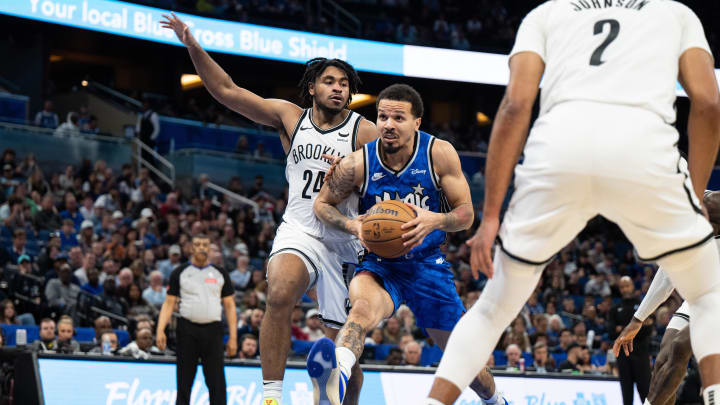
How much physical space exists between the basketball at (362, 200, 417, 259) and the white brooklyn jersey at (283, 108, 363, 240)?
2.62 ft

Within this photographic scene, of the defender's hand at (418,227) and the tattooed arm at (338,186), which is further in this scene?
the tattooed arm at (338,186)

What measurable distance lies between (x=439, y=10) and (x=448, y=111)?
425 cm

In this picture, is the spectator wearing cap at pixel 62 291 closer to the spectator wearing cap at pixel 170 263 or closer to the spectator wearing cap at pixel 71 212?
the spectator wearing cap at pixel 170 263

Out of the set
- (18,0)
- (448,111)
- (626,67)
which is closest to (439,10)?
(448,111)

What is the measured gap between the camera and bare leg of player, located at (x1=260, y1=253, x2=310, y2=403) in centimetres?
534

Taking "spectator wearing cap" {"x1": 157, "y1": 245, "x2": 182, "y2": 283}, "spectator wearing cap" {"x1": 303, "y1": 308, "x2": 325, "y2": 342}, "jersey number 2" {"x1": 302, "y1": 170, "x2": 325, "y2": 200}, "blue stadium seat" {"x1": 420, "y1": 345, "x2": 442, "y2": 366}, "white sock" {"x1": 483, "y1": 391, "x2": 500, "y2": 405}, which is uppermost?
"jersey number 2" {"x1": 302, "y1": 170, "x2": 325, "y2": 200}

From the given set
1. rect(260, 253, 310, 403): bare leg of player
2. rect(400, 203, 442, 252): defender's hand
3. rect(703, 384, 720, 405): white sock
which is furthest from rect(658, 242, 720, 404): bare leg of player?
rect(260, 253, 310, 403): bare leg of player

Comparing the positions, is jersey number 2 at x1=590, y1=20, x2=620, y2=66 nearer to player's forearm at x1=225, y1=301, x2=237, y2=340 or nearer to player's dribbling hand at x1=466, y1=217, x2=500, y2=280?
player's dribbling hand at x1=466, y1=217, x2=500, y2=280

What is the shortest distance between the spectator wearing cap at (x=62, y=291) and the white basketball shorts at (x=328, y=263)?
24.0ft

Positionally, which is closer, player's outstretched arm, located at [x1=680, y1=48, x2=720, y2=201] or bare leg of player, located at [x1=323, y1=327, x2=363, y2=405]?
player's outstretched arm, located at [x1=680, y1=48, x2=720, y2=201]

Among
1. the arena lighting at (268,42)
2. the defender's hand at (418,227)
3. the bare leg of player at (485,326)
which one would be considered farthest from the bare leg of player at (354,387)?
the arena lighting at (268,42)

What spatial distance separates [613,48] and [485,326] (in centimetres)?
117

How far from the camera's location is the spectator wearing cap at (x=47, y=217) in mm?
14531

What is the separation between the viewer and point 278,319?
5.39 meters
